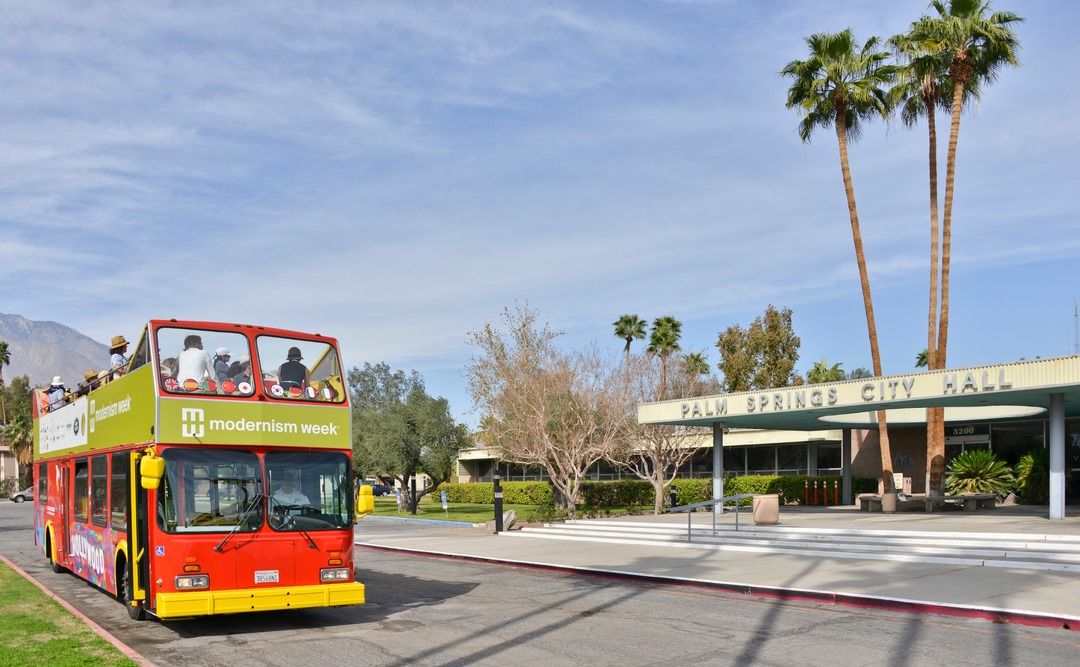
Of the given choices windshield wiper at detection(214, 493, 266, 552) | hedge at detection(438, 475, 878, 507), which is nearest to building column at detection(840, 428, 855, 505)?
hedge at detection(438, 475, 878, 507)

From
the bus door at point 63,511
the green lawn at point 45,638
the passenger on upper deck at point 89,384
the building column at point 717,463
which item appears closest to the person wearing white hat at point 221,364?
the green lawn at point 45,638

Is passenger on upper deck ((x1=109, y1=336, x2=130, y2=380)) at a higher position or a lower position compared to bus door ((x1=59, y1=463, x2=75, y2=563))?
higher

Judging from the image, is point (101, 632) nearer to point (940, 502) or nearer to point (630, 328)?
point (940, 502)

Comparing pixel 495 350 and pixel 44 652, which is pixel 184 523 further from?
pixel 495 350

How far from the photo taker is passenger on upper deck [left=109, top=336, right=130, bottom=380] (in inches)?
500

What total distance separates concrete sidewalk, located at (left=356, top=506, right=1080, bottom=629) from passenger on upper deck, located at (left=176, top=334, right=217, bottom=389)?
862 centimetres

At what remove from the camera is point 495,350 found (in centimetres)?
3994

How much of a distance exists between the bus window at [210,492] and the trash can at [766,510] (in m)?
16.4

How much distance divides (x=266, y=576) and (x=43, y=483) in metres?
9.84

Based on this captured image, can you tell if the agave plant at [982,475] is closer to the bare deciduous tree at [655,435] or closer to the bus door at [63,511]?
the bare deciduous tree at [655,435]

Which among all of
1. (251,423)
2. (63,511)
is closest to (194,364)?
(251,423)

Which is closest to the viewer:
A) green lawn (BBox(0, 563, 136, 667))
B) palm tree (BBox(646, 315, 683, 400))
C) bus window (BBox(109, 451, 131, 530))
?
green lawn (BBox(0, 563, 136, 667))

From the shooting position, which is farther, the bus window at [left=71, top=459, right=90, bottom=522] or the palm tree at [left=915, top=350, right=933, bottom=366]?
the palm tree at [left=915, top=350, right=933, bottom=366]

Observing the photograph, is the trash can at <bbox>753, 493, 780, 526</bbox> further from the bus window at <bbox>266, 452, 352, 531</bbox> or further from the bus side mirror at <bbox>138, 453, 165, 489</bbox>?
the bus side mirror at <bbox>138, 453, 165, 489</bbox>
